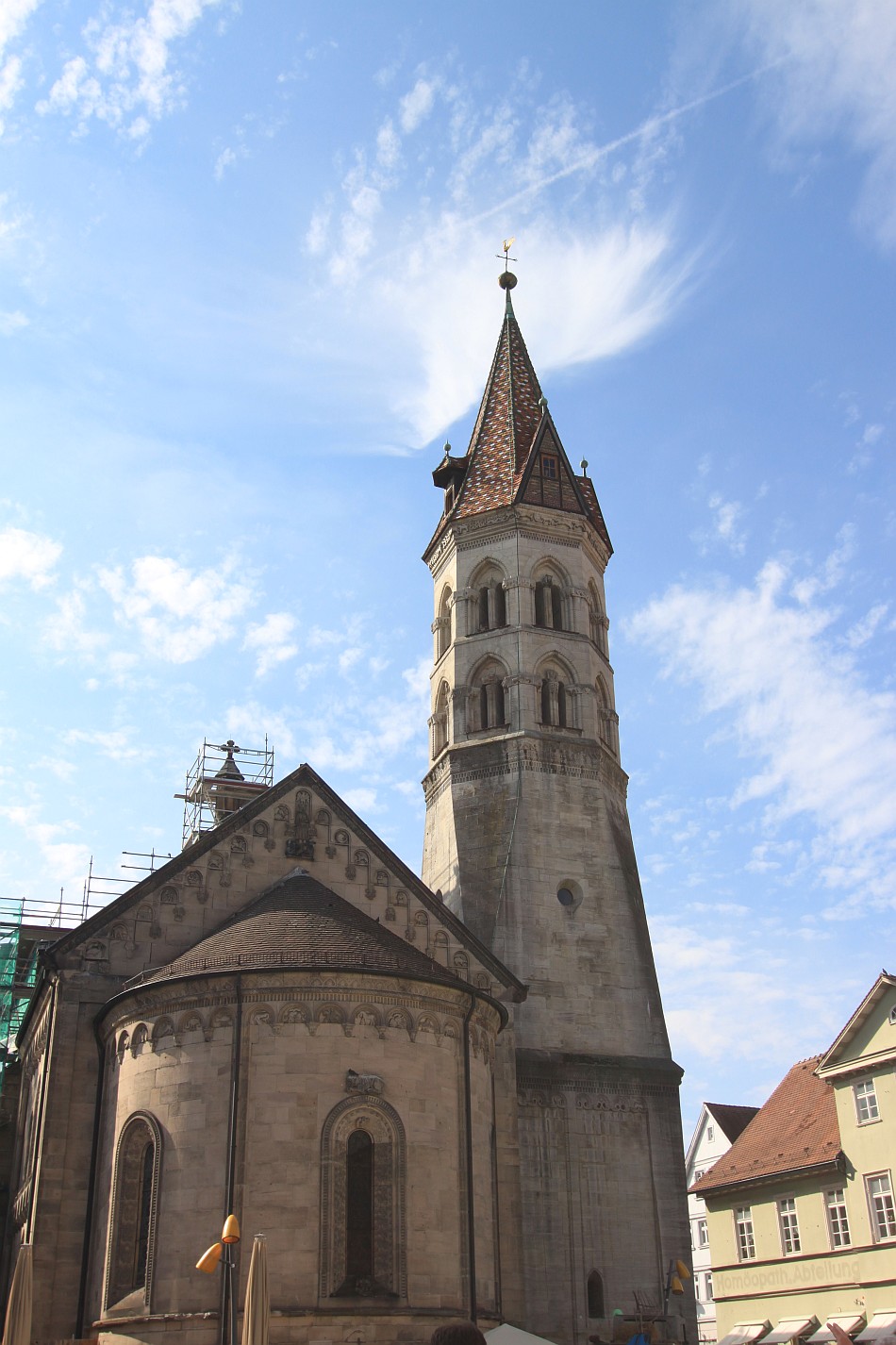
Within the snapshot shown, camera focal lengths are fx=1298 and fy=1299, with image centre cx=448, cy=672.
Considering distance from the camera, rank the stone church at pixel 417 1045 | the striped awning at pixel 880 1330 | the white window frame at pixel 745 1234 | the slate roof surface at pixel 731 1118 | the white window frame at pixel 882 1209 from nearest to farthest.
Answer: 1. the stone church at pixel 417 1045
2. the striped awning at pixel 880 1330
3. the white window frame at pixel 882 1209
4. the white window frame at pixel 745 1234
5. the slate roof surface at pixel 731 1118

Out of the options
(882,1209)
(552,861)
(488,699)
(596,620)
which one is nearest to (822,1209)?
(882,1209)

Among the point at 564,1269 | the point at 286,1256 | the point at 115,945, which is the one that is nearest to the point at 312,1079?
the point at 286,1256

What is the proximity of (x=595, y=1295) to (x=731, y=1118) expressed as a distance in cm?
3080

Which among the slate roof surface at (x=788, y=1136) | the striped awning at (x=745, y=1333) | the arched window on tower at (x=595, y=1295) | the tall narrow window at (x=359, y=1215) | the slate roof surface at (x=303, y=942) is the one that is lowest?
the striped awning at (x=745, y=1333)

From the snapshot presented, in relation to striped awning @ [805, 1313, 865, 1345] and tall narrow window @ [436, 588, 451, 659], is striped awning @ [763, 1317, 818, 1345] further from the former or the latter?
tall narrow window @ [436, 588, 451, 659]

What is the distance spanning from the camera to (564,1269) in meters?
29.9

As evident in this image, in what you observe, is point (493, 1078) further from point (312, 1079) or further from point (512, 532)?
point (512, 532)

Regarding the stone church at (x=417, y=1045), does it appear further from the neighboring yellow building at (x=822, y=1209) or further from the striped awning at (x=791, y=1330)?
the neighboring yellow building at (x=822, y=1209)

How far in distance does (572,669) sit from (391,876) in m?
10.6

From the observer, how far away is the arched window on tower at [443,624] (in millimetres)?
39875

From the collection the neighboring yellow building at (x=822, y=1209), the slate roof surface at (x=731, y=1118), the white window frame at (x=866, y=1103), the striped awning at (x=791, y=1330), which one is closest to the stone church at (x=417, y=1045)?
the striped awning at (x=791, y=1330)

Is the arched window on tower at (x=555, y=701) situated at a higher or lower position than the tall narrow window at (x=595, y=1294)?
higher

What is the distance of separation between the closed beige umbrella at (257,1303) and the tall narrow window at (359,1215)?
380 cm

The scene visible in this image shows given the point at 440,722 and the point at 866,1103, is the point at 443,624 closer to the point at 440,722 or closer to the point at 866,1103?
the point at 440,722
